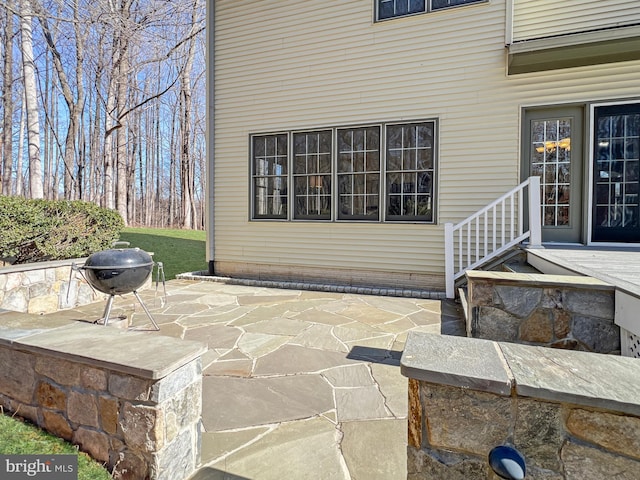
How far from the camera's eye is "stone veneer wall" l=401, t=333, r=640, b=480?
106 centimetres

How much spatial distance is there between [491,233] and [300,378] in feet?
12.9

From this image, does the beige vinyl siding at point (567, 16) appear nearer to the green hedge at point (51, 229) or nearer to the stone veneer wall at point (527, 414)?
the stone veneer wall at point (527, 414)

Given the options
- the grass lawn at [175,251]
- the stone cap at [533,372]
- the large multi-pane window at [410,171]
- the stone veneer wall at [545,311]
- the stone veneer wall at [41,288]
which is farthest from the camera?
the grass lawn at [175,251]

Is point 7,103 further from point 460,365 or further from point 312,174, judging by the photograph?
point 460,365

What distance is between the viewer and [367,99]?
585 centimetres

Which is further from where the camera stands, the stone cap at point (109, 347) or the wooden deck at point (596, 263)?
the wooden deck at point (596, 263)

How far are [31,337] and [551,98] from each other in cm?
616

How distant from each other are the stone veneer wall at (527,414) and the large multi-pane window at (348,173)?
181 inches

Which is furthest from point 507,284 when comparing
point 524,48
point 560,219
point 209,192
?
point 209,192

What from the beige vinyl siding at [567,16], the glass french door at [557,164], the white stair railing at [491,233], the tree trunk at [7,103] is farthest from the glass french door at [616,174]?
the tree trunk at [7,103]

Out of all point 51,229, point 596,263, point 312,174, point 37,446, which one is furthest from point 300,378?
point 51,229

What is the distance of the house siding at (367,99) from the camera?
16.9ft

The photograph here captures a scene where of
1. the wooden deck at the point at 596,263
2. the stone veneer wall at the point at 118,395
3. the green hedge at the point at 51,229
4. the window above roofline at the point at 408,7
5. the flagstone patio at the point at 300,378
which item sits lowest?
the flagstone patio at the point at 300,378

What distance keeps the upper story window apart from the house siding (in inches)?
5.6
